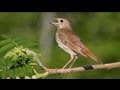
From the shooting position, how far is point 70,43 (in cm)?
143

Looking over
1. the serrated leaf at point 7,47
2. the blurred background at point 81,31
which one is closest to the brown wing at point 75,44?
the serrated leaf at point 7,47

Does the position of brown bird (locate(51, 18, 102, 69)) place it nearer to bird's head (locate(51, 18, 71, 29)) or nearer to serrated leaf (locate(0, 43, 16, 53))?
bird's head (locate(51, 18, 71, 29))

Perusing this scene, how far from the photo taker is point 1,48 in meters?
1.19

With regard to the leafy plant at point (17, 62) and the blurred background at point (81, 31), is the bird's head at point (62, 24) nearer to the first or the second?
the leafy plant at point (17, 62)

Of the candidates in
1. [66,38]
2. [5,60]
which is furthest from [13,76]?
[66,38]

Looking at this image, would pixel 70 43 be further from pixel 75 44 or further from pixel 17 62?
pixel 17 62

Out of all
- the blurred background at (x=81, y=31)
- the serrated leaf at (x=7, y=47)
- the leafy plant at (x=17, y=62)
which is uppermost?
the serrated leaf at (x=7, y=47)

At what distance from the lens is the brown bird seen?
1365 millimetres

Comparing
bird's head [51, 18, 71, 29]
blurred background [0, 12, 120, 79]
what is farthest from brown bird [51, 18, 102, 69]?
blurred background [0, 12, 120, 79]

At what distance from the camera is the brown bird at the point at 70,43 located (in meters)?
1.37

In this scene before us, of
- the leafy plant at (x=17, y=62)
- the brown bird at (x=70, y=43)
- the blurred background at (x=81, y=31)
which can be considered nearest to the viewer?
the leafy plant at (x=17, y=62)
